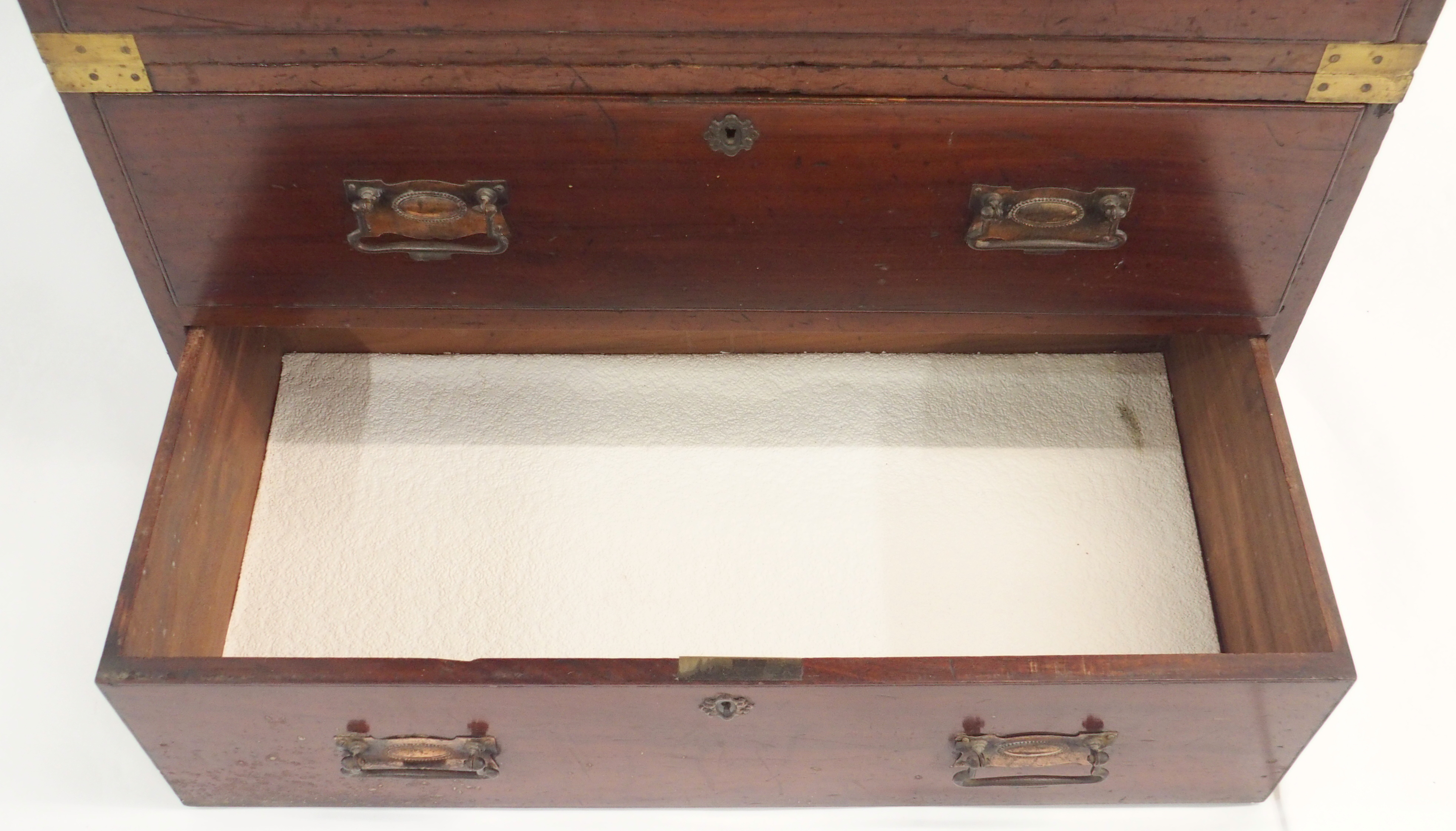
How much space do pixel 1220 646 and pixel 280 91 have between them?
0.97 meters

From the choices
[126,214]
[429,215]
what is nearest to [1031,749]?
[429,215]

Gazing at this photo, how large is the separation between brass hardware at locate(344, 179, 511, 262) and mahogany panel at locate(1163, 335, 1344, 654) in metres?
0.69

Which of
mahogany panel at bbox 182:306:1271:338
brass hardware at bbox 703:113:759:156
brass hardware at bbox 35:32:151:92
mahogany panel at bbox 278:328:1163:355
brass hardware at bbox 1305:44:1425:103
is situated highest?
mahogany panel at bbox 278:328:1163:355

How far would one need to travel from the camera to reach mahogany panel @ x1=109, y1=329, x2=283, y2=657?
4.38ft

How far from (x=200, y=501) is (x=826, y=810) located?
624 millimetres

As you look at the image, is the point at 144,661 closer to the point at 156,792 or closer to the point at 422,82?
the point at 156,792

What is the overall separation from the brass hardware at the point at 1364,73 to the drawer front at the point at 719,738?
461 millimetres

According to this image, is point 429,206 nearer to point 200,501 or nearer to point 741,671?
point 200,501

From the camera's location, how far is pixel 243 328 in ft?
5.12

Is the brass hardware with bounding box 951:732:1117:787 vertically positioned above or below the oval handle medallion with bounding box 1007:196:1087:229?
below

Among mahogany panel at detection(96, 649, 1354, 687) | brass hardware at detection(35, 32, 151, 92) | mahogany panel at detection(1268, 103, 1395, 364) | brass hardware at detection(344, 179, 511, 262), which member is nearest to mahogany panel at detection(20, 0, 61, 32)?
brass hardware at detection(35, 32, 151, 92)

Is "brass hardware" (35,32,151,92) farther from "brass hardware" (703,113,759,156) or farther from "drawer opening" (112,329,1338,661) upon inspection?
"brass hardware" (703,113,759,156)

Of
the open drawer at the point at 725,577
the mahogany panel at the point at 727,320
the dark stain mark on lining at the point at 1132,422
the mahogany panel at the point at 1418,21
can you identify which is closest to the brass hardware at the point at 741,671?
the open drawer at the point at 725,577

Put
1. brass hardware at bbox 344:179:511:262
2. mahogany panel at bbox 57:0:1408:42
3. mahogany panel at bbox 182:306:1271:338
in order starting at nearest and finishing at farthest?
mahogany panel at bbox 57:0:1408:42 → brass hardware at bbox 344:179:511:262 → mahogany panel at bbox 182:306:1271:338
